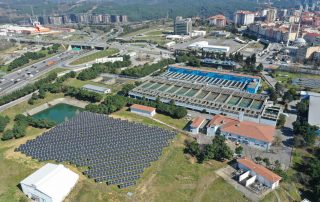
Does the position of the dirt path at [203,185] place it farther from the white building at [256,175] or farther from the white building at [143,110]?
the white building at [143,110]

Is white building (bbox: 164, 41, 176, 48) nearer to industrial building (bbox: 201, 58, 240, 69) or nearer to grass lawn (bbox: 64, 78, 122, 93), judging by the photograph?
industrial building (bbox: 201, 58, 240, 69)

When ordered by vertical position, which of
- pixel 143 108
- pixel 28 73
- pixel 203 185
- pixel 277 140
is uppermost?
pixel 28 73

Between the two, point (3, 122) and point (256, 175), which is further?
point (3, 122)

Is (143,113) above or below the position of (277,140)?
above

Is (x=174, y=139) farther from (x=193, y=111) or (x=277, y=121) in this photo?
(x=277, y=121)

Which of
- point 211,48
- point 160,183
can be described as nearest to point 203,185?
point 160,183

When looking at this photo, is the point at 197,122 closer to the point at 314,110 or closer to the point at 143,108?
the point at 143,108

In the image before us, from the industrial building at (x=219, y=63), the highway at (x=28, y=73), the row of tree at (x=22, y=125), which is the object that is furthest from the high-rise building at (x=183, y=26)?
the row of tree at (x=22, y=125)

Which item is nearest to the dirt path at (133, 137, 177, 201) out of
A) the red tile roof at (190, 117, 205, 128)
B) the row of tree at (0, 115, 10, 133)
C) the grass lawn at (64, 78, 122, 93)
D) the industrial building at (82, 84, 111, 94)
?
the red tile roof at (190, 117, 205, 128)
